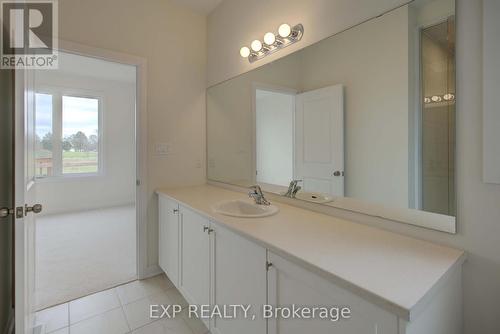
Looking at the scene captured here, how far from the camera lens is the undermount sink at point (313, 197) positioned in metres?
1.52

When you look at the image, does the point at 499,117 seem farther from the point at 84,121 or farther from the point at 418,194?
the point at 84,121

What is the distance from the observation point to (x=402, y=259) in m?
0.89

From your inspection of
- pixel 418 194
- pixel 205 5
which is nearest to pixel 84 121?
pixel 205 5

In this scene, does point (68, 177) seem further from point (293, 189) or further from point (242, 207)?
point (293, 189)

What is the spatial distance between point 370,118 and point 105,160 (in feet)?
17.5

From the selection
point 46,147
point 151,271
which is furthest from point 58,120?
point 151,271

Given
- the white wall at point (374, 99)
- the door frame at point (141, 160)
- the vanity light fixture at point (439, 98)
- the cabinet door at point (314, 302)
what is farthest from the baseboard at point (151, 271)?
the vanity light fixture at point (439, 98)

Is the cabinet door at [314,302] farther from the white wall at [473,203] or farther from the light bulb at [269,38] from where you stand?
the light bulb at [269,38]

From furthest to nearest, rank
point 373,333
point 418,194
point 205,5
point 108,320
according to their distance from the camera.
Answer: point 205,5
point 108,320
point 418,194
point 373,333

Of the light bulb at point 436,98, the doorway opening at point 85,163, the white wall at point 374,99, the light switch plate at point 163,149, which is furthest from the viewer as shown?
the doorway opening at point 85,163

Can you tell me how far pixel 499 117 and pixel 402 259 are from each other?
63 cm

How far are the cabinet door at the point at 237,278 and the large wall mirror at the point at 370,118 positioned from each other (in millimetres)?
624

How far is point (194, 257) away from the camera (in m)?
1.65

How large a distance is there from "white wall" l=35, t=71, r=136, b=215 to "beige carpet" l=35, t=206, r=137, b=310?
1.60 ft
